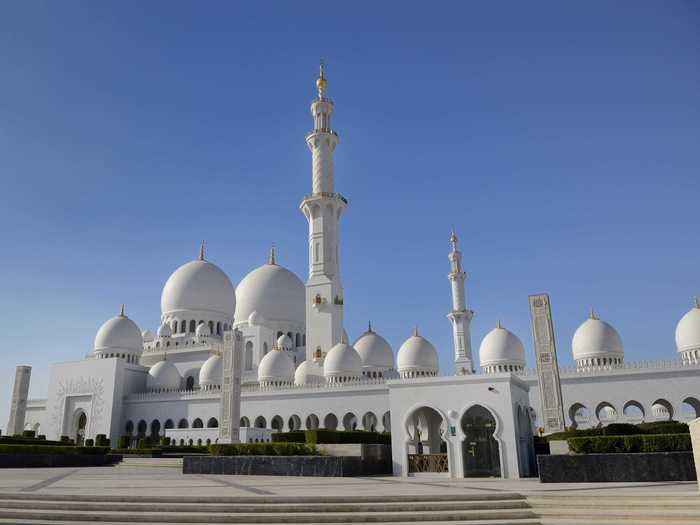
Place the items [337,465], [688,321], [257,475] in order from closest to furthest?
[337,465] < [257,475] < [688,321]

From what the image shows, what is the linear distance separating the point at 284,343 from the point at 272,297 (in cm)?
534

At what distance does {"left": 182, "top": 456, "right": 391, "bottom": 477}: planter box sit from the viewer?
18469 millimetres

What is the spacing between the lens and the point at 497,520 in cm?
1006

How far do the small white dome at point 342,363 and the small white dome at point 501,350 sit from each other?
30.6 ft

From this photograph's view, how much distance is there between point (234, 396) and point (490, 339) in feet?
62.7

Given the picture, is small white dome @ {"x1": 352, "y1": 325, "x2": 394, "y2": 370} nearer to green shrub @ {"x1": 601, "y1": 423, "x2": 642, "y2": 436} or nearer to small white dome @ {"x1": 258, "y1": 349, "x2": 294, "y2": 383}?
small white dome @ {"x1": 258, "y1": 349, "x2": 294, "y2": 383}

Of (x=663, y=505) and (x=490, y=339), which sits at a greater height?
(x=490, y=339)

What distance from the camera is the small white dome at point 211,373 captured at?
46.0 meters

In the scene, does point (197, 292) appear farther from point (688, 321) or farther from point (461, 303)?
point (688, 321)

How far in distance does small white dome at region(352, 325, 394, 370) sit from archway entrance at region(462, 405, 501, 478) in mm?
26258

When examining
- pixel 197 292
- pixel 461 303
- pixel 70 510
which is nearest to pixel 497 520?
pixel 70 510

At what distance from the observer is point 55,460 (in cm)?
2744

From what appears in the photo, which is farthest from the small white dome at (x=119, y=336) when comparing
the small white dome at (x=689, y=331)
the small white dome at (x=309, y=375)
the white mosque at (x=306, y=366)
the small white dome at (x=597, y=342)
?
the small white dome at (x=689, y=331)

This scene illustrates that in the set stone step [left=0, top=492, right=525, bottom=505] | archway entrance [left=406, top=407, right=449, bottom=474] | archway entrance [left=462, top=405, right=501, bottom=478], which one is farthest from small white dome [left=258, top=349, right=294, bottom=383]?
stone step [left=0, top=492, right=525, bottom=505]
